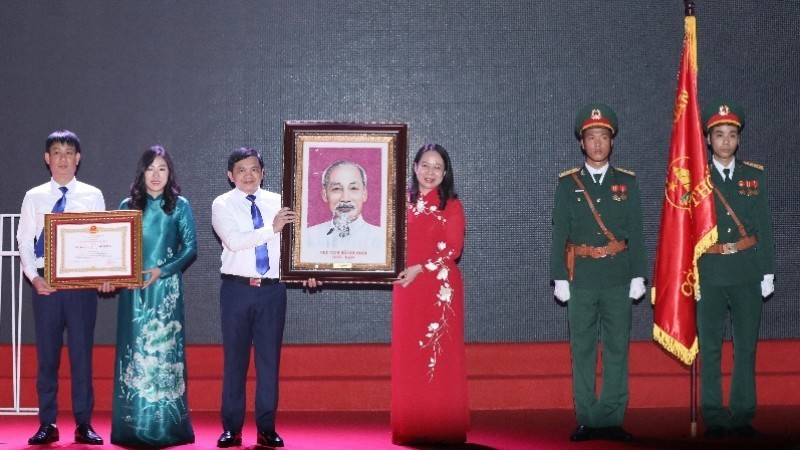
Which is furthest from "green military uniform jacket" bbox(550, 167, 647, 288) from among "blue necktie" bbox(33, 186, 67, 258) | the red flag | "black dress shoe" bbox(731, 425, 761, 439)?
"blue necktie" bbox(33, 186, 67, 258)

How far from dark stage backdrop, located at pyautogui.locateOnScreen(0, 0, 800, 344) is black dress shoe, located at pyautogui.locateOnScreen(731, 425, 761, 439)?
1314 millimetres

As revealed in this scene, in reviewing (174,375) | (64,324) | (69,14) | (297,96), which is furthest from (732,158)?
(69,14)

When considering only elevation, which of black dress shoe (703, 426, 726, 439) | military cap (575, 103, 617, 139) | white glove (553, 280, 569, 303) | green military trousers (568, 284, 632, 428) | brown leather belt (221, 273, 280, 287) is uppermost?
military cap (575, 103, 617, 139)

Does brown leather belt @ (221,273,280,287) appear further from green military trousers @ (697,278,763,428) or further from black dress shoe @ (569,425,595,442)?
green military trousers @ (697,278,763,428)

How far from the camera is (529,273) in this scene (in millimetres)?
6582

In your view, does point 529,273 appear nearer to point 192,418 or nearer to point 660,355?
point 660,355

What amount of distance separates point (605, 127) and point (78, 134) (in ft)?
10.6

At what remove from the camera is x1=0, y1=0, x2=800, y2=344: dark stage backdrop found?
21.3 feet

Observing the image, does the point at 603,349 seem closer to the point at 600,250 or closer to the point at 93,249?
the point at 600,250

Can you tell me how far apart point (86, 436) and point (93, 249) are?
90cm

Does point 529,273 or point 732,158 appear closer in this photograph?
point 732,158

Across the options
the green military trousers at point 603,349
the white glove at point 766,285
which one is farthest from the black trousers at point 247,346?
the white glove at point 766,285

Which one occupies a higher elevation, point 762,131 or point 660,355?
point 762,131

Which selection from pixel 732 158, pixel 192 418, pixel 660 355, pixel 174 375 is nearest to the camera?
pixel 174 375
